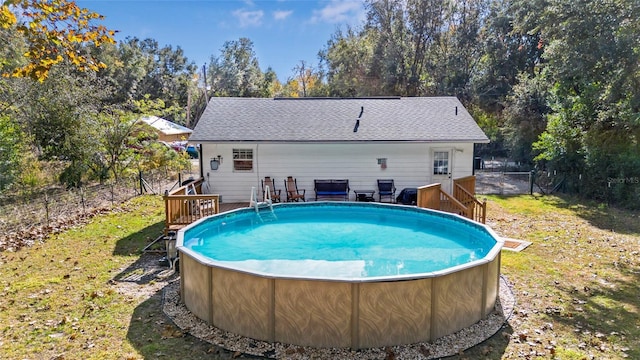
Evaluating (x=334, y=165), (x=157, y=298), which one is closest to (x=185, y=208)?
(x=157, y=298)

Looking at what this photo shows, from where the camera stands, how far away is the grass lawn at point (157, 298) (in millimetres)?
5332

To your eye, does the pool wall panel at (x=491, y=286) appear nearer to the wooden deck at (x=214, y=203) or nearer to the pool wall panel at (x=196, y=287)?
the pool wall panel at (x=196, y=287)

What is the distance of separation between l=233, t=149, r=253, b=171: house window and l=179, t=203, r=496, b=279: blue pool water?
3302 mm

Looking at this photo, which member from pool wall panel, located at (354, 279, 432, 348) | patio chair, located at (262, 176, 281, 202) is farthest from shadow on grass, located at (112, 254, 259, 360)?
patio chair, located at (262, 176, 281, 202)

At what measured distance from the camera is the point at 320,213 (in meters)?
11.9

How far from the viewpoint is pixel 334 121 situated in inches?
603

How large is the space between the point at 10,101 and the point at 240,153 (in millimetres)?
9461

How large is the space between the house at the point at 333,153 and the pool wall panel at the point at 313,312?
29.6ft

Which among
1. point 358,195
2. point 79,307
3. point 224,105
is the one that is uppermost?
point 224,105

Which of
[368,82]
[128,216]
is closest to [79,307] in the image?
[128,216]

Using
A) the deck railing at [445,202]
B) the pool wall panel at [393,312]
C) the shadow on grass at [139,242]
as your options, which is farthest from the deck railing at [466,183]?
the shadow on grass at [139,242]

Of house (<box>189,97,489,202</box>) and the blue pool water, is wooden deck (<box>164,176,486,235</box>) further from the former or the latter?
house (<box>189,97,489,202</box>)

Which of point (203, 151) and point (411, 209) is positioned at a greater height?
point (203, 151)

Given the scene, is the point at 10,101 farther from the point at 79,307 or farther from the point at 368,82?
the point at 368,82
